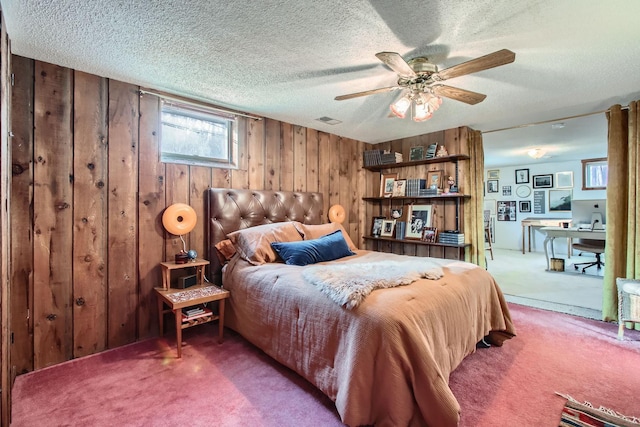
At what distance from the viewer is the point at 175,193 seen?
8.71ft

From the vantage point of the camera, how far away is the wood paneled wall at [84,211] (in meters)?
1.99

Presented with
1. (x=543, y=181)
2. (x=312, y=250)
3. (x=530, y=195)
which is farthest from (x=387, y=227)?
(x=543, y=181)

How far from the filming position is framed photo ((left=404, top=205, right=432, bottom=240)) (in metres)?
4.01

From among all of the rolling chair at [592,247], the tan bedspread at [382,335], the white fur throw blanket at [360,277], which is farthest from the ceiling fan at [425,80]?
the rolling chair at [592,247]

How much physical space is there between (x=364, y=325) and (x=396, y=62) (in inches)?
58.8

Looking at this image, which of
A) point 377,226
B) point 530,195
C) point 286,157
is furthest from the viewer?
point 530,195

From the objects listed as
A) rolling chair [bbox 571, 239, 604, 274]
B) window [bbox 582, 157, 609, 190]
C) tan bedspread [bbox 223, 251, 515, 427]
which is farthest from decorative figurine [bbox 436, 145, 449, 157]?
window [bbox 582, 157, 609, 190]

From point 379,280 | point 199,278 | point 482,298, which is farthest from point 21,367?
point 482,298

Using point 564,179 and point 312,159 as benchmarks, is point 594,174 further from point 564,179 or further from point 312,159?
point 312,159

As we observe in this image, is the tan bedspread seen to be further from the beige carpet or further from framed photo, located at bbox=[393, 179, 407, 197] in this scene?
framed photo, located at bbox=[393, 179, 407, 197]

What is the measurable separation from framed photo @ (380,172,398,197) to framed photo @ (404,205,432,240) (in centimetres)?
40

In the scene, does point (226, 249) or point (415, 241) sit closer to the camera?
point (226, 249)

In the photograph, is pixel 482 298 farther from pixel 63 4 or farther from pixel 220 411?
pixel 63 4

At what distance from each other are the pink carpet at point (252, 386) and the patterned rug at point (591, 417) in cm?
5
